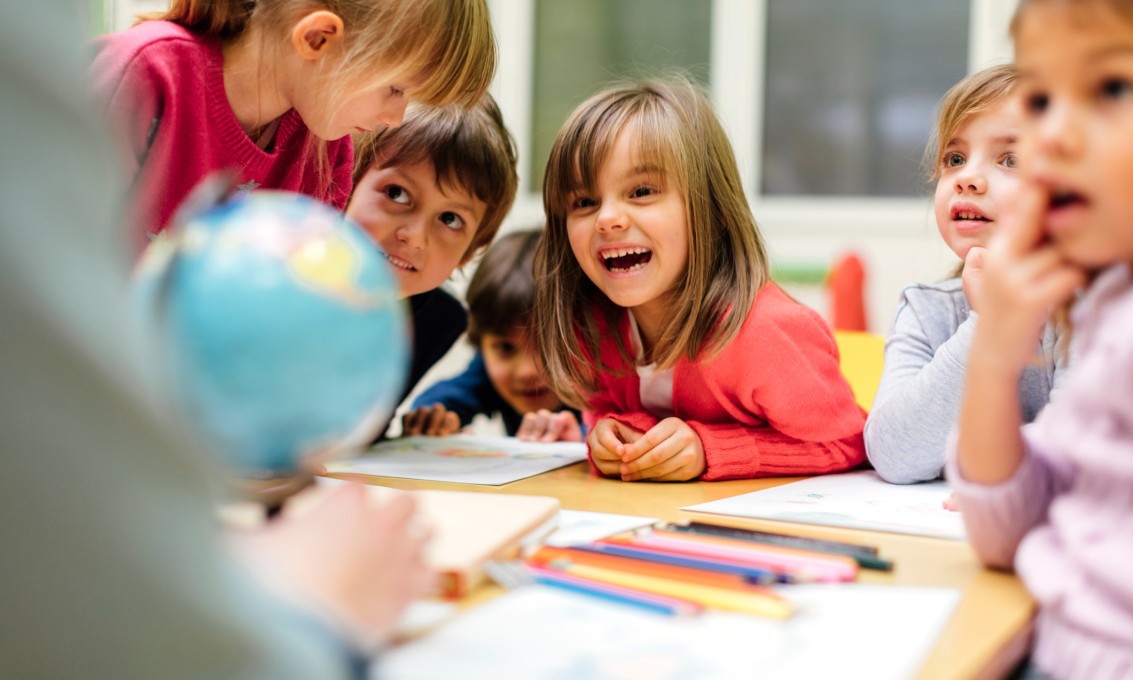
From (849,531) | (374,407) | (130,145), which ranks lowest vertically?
(849,531)

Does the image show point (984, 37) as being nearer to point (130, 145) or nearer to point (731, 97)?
point (731, 97)

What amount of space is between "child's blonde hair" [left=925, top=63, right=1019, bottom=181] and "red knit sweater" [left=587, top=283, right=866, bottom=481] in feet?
0.95

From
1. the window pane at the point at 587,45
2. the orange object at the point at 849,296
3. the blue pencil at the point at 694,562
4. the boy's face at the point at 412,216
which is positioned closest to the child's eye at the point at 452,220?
the boy's face at the point at 412,216

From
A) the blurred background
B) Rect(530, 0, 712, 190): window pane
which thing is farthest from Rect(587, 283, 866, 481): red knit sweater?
Rect(530, 0, 712, 190): window pane

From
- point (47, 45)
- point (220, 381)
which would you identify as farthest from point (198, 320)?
point (47, 45)

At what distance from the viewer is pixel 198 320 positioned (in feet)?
1.74

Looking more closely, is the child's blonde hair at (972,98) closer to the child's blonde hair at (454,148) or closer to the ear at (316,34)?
the child's blonde hair at (454,148)

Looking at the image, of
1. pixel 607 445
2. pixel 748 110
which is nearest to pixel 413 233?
pixel 607 445

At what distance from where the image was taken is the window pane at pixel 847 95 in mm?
3344

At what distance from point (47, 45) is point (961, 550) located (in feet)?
2.32

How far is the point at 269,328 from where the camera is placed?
0.52m

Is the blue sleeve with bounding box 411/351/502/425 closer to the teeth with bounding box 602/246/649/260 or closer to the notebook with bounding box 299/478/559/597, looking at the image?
the teeth with bounding box 602/246/649/260

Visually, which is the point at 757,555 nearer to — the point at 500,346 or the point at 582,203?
the point at 582,203

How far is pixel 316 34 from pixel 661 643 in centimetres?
87
